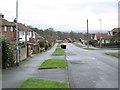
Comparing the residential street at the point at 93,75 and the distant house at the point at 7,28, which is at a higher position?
the distant house at the point at 7,28

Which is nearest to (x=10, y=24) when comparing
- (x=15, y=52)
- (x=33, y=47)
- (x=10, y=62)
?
(x=33, y=47)

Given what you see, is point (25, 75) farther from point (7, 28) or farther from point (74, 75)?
point (7, 28)

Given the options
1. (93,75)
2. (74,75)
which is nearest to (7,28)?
(74,75)

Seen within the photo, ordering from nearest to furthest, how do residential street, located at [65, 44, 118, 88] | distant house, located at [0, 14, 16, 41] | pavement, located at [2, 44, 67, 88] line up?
residential street, located at [65, 44, 118, 88], pavement, located at [2, 44, 67, 88], distant house, located at [0, 14, 16, 41]

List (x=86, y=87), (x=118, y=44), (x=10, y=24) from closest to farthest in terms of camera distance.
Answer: (x=86, y=87), (x=10, y=24), (x=118, y=44)

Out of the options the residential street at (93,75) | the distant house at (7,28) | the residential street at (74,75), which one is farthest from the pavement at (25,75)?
the distant house at (7,28)

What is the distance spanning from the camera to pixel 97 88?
8.45 meters

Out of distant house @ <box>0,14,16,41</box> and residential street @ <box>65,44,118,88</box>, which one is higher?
distant house @ <box>0,14,16,41</box>

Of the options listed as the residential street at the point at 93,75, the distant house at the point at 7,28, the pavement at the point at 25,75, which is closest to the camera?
the residential street at the point at 93,75

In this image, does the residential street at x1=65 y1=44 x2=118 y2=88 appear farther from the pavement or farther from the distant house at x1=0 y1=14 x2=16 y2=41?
the distant house at x1=0 y1=14 x2=16 y2=41

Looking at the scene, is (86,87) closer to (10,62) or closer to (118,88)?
(118,88)

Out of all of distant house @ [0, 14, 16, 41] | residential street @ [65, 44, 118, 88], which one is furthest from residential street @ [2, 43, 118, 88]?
distant house @ [0, 14, 16, 41]

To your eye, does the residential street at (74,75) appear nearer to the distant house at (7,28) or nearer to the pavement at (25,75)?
the pavement at (25,75)

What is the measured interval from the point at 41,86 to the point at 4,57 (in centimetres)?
686
